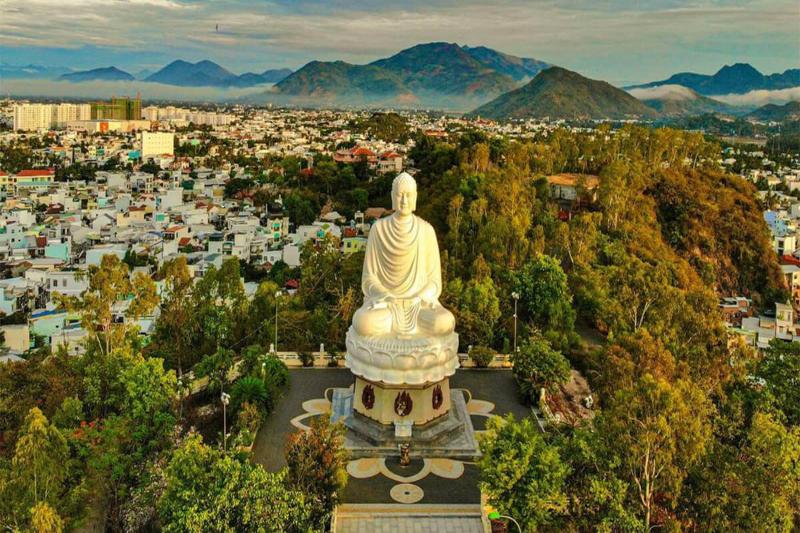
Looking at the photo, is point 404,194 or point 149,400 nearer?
point 149,400

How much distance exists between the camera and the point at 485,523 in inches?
442

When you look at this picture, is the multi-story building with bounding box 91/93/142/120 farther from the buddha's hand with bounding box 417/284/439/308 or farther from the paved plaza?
the buddha's hand with bounding box 417/284/439/308

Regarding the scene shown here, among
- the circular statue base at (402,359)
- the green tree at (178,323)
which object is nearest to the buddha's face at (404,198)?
the circular statue base at (402,359)

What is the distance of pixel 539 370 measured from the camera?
15.7m

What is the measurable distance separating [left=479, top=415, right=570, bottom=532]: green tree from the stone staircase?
1510mm

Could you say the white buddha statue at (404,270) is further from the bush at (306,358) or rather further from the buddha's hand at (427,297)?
the bush at (306,358)

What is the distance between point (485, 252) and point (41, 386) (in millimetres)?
16765

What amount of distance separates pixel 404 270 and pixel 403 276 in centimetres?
13

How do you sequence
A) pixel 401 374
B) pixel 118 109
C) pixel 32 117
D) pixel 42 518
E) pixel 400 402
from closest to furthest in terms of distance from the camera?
pixel 42 518 < pixel 401 374 < pixel 400 402 < pixel 32 117 < pixel 118 109

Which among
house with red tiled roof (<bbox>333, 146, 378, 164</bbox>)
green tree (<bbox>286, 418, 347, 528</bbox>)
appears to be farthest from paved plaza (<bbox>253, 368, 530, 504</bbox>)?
house with red tiled roof (<bbox>333, 146, 378, 164</bbox>)

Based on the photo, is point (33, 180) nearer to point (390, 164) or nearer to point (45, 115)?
point (390, 164)

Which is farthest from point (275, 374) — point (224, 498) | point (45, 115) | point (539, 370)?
point (45, 115)

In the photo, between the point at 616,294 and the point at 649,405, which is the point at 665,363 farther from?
the point at 616,294

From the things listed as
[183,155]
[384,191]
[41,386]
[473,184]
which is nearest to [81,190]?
[384,191]
